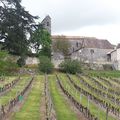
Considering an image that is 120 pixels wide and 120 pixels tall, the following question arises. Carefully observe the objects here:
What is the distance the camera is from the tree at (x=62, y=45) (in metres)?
134

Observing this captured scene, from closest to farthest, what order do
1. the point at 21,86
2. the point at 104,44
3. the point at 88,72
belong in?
1. the point at 21,86
2. the point at 88,72
3. the point at 104,44

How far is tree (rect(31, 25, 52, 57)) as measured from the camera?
111m

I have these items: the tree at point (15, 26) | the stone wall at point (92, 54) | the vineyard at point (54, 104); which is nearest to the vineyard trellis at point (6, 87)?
the vineyard at point (54, 104)

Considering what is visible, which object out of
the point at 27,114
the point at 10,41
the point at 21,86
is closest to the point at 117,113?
the point at 27,114

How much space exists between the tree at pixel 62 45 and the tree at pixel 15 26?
25749 millimetres

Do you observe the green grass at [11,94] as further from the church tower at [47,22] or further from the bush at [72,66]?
the church tower at [47,22]

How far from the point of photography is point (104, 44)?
138125 mm

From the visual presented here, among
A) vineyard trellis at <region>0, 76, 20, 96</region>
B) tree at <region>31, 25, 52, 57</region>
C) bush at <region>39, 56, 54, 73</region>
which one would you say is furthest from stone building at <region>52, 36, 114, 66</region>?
vineyard trellis at <region>0, 76, 20, 96</region>

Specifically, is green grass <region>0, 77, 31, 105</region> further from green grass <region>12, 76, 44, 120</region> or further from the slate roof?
the slate roof

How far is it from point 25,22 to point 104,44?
34803 mm

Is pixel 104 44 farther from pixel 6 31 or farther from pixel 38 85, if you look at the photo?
pixel 38 85

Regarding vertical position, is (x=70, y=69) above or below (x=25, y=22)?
below

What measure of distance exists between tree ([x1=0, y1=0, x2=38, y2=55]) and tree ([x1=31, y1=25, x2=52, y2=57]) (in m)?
1.93

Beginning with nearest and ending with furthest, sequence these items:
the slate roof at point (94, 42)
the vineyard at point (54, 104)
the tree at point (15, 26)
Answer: the vineyard at point (54, 104) < the tree at point (15, 26) < the slate roof at point (94, 42)
